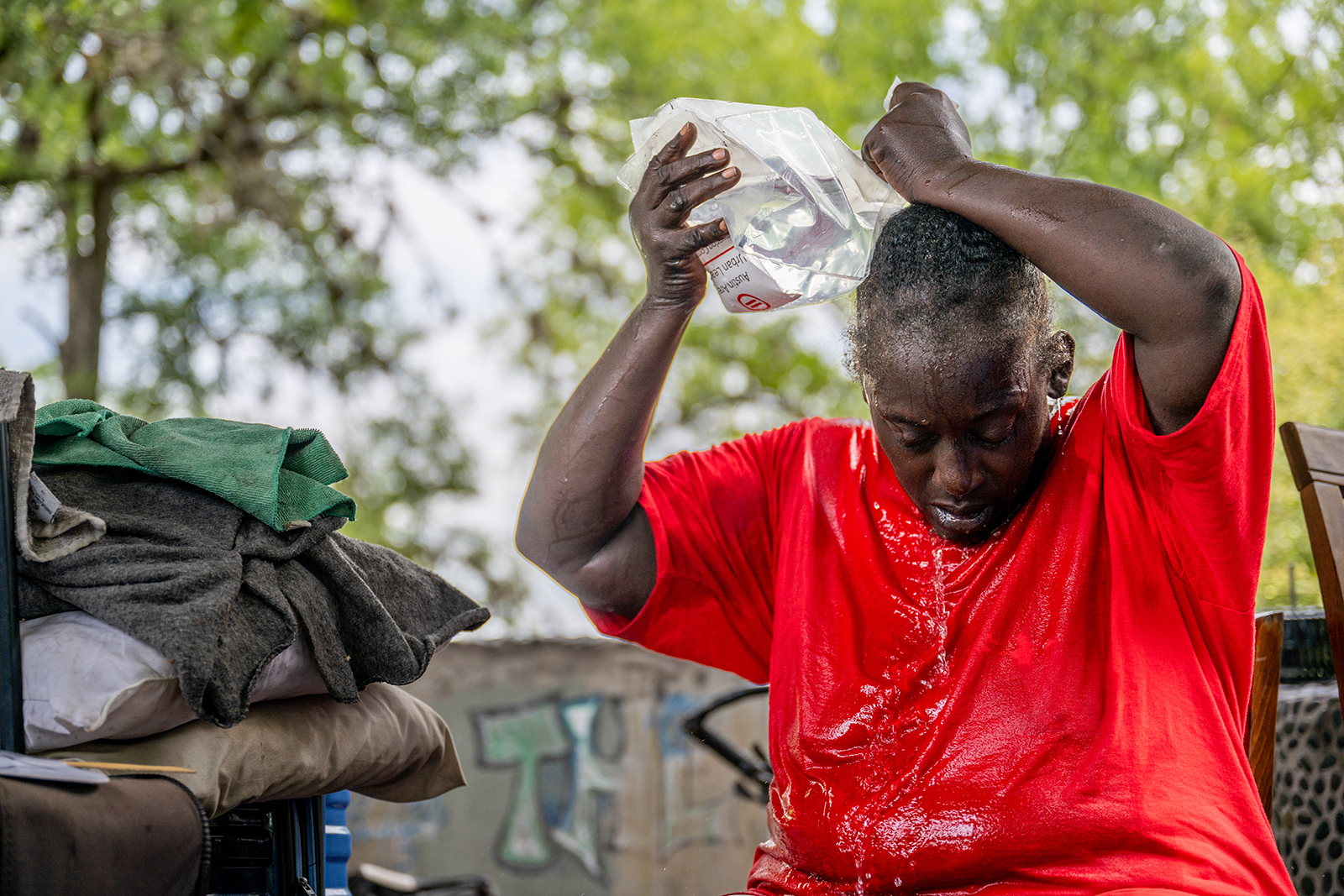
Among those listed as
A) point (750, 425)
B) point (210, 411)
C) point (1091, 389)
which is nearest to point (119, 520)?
point (1091, 389)

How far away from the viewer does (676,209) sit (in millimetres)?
1594

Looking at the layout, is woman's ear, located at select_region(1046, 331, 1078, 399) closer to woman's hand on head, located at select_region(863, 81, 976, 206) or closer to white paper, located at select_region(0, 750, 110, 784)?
woman's hand on head, located at select_region(863, 81, 976, 206)

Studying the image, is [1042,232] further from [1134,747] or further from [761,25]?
[761,25]

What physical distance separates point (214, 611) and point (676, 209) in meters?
0.82

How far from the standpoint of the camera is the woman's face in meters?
1.48

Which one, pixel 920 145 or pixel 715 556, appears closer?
pixel 920 145

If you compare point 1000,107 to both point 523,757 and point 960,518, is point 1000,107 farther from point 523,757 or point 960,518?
point 960,518

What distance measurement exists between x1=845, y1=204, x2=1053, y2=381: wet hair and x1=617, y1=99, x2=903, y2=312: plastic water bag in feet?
0.27

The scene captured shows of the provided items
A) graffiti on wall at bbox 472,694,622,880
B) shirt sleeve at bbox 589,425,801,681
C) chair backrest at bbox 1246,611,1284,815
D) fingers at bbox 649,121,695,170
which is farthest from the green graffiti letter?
fingers at bbox 649,121,695,170

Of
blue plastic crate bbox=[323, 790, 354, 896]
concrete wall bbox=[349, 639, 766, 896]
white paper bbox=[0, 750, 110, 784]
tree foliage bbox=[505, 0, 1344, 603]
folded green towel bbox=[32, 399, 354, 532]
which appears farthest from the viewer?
tree foliage bbox=[505, 0, 1344, 603]

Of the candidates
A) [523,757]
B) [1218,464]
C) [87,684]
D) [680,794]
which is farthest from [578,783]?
[1218,464]

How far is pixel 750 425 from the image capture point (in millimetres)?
11297

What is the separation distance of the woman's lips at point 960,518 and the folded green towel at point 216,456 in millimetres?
841

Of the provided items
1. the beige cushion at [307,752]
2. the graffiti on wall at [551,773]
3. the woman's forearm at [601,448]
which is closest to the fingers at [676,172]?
the woman's forearm at [601,448]
